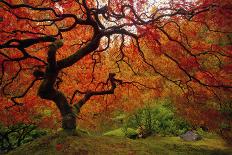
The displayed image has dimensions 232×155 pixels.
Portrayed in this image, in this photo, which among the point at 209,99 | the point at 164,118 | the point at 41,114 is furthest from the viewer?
the point at 164,118

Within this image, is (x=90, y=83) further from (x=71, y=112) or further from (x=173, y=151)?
(x=173, y=151)

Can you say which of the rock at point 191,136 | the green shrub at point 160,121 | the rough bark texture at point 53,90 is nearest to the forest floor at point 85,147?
the rough bark texture at point 53,90

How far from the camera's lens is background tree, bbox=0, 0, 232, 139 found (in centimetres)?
905

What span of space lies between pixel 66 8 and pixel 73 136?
579cm

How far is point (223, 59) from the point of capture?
1261 cm

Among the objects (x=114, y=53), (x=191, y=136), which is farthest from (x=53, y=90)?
(x=191, y=136)

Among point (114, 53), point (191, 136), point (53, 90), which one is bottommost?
point (191, 136)

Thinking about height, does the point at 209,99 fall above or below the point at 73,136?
above

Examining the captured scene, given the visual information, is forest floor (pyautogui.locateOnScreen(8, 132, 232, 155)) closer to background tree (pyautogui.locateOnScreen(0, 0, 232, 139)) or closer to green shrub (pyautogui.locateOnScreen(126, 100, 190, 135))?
background tree (pyautogui.locateOnScreen(0, 0, 232, 139))

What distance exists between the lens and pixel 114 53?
12570 mm

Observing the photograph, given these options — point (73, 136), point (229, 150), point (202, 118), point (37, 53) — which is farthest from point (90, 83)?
point (229, 150)

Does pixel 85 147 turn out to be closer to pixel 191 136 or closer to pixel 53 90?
pixel 53 90

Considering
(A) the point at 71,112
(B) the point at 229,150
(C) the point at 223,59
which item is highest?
(C) the point at 223,59

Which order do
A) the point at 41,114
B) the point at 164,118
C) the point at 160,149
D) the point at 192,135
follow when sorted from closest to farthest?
the point at 160,149 → the point at 41,114 → the point at 192,135 → the point at 164,118
